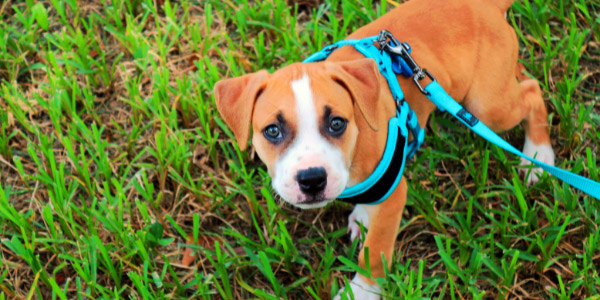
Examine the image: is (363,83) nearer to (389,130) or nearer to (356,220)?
(389,130)

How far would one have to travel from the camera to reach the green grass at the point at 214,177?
3365 millimetres

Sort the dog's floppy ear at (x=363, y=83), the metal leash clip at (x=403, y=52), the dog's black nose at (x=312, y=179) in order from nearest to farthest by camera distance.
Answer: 1. the dog's black nose at (x=312, y=179)
2. the dog's floppy ear at (x=363, y=83)
3. the metal leash clip at (x=403, y=52)

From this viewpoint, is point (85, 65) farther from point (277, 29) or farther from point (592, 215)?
point (592, 215)

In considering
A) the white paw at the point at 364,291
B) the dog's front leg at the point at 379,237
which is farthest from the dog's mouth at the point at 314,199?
the white paw at the point at 364,291

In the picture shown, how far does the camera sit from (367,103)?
274cm

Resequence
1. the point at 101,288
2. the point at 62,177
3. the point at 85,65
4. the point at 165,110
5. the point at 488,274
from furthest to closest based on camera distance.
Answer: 1. the point at 85,65
2. the point at 165,110
3. the point at 62,177
4. the point at 488,274
5. the point at 101,288

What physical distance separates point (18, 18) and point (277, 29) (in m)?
2.17

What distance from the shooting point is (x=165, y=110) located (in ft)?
13.8

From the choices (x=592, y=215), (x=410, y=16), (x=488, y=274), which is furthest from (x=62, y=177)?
(x=592, y=215)

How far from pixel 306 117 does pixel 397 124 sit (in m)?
0.59

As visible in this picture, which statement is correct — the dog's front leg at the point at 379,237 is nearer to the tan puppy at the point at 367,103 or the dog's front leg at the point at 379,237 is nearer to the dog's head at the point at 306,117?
the tan puppy at the point at 367,103

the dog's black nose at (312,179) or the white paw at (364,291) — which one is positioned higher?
the dog's black nose at (312,179)

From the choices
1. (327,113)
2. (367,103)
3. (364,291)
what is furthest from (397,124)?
(364,291)

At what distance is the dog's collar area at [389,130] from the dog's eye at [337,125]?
338 millimetres
